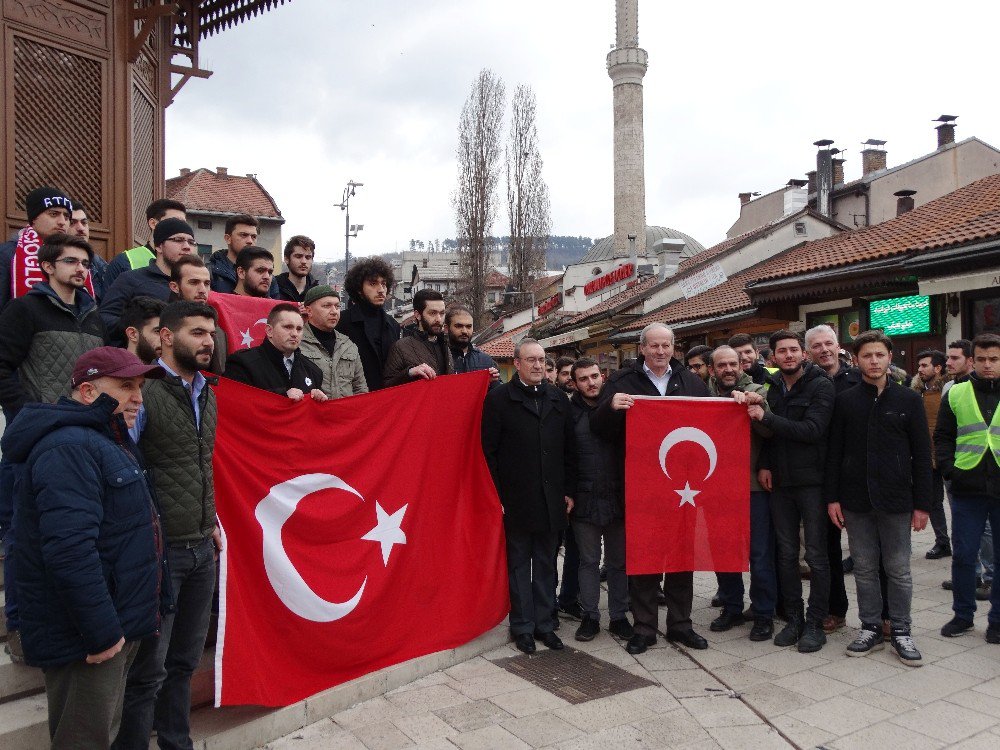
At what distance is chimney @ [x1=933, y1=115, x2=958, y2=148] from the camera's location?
3166cm

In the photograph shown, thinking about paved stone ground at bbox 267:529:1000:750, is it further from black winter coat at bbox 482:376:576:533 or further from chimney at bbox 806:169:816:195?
chimney at bbox 806:169:816:195

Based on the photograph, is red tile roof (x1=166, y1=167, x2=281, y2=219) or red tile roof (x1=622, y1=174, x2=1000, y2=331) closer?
red tile roof (x1=622, y1=174, x2=1000, y2=331)

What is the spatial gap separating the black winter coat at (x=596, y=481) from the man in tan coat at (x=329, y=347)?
66.5 inches

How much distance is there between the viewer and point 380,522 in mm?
4934

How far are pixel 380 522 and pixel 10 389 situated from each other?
2136mm

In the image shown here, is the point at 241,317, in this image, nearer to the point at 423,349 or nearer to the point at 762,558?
the point at 423,349

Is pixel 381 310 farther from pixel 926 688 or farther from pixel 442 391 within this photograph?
pixel 926 688

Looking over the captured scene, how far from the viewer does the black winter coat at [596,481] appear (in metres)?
5.80

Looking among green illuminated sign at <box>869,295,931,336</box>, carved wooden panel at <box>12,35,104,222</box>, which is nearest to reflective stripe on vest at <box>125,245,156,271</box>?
carved wooden panel at <box>12,35,104,222</box>

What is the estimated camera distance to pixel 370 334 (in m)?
5.91

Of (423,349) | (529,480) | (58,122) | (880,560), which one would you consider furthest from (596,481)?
(58,122)

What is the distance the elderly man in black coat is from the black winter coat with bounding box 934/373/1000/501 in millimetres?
2775

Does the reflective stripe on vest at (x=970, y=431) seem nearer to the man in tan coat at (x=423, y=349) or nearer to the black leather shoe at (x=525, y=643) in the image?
the black leather shoe at (x=525, y=643)

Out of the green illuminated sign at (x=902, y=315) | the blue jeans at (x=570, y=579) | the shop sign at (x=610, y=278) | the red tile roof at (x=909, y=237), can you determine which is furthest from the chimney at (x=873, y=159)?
the blue jeans at (x=570, y=579)
